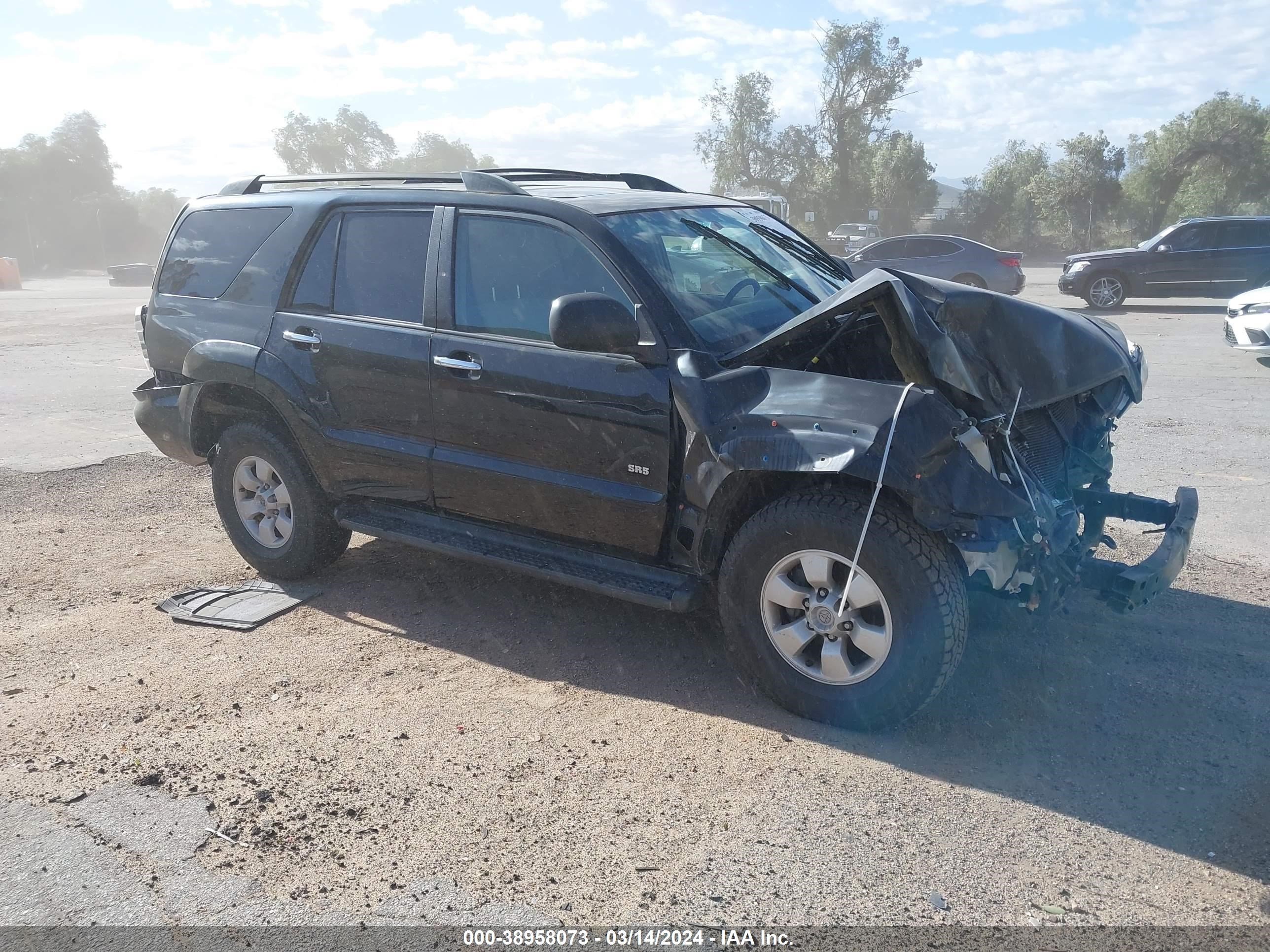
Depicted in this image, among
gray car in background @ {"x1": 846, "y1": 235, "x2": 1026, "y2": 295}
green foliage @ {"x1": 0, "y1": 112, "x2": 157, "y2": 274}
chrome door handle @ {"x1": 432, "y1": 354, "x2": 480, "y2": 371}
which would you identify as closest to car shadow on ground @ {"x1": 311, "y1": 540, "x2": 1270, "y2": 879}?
chrome door handle @ {"x1": 432, "y1": 354, "x2": 480, "y2": 371}

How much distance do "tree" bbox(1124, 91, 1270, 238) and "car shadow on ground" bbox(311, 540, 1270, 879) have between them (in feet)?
119

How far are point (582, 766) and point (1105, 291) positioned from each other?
17447 millimetres

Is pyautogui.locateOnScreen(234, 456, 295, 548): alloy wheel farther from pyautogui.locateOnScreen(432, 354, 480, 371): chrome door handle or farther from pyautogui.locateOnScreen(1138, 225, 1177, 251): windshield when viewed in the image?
pyautogui.locateOnScreen(1138, 225, 1177, 251): windshield

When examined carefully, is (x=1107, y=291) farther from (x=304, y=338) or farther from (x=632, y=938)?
(x=632, y=938)

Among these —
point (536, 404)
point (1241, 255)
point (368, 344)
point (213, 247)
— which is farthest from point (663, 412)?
point (1241, 255)

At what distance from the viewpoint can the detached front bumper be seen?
3.76m

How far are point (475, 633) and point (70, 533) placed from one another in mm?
3343

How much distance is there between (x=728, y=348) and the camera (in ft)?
13.3

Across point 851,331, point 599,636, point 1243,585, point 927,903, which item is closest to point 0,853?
point 599,636

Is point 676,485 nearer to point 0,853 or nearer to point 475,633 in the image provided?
point 475,633

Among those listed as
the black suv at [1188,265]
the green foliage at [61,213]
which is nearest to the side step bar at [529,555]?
the black suv at [1188,265]

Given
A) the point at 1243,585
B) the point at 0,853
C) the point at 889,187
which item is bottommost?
the point at 0,853

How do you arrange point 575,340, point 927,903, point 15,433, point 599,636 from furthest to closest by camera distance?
point 15,433 < point 599,636 < point 575,340 < point 927,903

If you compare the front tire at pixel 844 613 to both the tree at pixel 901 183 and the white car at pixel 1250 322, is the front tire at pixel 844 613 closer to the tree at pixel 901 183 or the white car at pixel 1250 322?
the white car at pixel 1250 322
